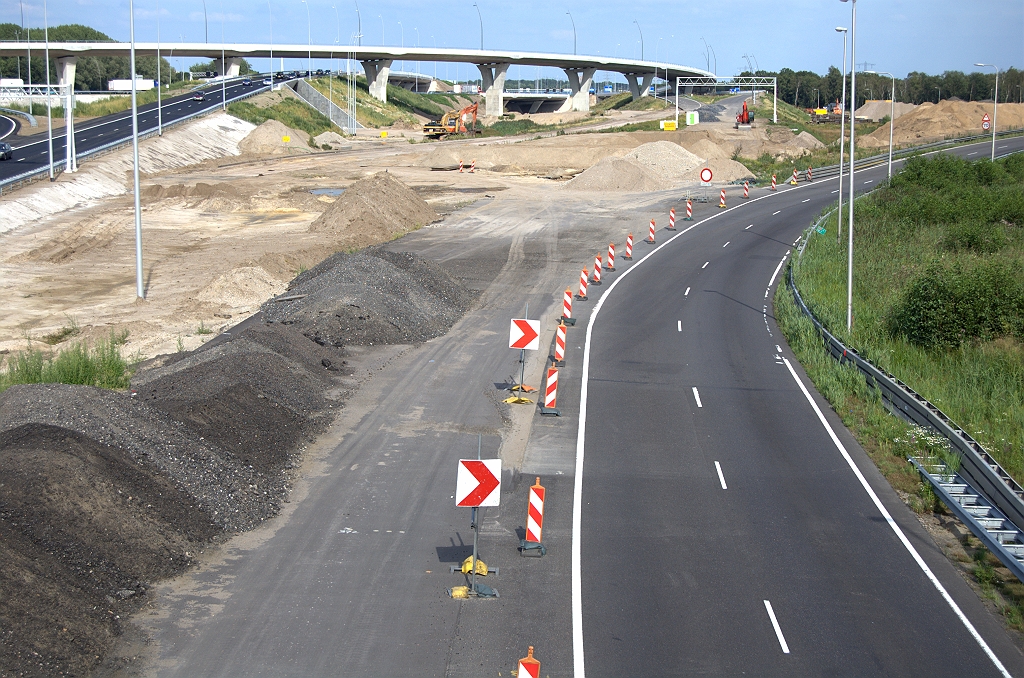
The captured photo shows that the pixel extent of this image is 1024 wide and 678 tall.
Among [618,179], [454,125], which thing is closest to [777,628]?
[618,179]

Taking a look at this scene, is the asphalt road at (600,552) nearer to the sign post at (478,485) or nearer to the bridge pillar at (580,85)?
the sign post at (478,485)

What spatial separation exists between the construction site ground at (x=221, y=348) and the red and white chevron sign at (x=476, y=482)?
259 centimetres

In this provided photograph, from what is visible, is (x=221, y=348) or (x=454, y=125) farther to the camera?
(x=454, y=125)

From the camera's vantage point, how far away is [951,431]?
18188 mm

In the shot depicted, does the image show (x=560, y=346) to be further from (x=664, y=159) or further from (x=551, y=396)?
(x=664, y=159)

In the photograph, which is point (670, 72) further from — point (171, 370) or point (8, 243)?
point (171, 370)

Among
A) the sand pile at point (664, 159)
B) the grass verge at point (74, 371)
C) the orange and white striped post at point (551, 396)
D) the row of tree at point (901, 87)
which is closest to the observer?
the grass verge at point (74, 371)

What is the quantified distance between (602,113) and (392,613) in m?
124

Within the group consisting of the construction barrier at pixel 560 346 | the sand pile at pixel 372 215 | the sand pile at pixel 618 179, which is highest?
the sand pile at pixel 618 179

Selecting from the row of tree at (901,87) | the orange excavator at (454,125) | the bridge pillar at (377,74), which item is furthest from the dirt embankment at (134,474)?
the row of tree at (901,87)

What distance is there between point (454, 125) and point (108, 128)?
32575 millimetres

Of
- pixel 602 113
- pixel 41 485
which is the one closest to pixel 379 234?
pixel 41 485

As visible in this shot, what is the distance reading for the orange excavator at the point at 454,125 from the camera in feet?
310

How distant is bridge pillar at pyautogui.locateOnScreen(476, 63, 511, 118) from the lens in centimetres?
13425
